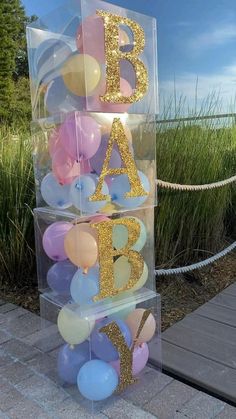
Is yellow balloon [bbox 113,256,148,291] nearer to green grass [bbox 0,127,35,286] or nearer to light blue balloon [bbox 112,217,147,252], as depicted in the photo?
light blue balloon [bbox 112,217,147,252]

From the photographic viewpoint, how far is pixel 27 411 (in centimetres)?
170

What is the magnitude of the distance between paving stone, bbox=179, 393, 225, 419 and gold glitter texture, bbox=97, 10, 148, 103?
4.22 ft

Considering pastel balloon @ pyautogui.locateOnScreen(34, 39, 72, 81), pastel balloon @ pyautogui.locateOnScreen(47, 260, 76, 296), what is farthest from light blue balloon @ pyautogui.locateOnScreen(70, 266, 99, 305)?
pastel balloon @ pyautogui.locateOnScreen(34, 39, 72, 81)

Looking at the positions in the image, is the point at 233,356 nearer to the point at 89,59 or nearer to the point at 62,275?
the point at 62,275

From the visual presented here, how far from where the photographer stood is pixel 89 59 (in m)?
1.55

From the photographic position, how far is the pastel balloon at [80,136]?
1.55m

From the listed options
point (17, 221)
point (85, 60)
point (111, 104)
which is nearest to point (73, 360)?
point (111, 104)

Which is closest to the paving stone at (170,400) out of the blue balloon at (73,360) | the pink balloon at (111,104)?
the blue balloon at (73,360)

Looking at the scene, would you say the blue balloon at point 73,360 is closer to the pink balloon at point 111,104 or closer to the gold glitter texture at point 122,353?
the gold glitter texture at point 122,353

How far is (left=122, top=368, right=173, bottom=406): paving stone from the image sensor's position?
5.80 feet

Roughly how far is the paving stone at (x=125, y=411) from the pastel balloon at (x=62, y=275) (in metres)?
0.51

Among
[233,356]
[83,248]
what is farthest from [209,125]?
[83,248]

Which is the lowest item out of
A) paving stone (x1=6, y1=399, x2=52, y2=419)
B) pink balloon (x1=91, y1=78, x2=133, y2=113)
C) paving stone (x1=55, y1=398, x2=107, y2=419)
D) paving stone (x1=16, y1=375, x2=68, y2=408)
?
paving stone (x1=55, y1=398, x2=107, y2=419)

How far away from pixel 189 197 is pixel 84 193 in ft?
5.46
